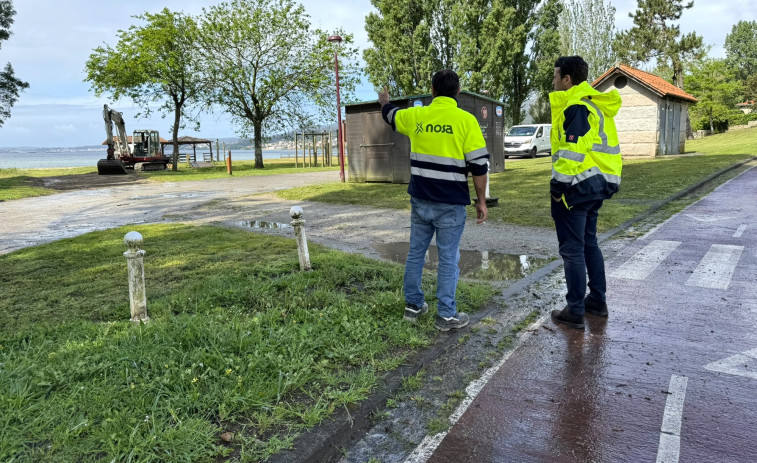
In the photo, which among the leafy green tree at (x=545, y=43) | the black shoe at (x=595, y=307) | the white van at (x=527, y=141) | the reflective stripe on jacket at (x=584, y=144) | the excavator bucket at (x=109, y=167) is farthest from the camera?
the leafy green tree at (x=545, y=43)

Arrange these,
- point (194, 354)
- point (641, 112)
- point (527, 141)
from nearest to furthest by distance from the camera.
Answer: point (194, 354), point (641, 112), point (527, 141)

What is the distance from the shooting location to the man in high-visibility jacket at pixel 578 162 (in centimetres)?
414

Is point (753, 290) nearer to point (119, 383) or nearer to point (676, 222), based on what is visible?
point (676, 222)

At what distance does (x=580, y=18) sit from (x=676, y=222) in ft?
156

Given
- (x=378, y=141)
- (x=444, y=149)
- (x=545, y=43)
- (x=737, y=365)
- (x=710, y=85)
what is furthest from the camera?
(x=710, y=85)

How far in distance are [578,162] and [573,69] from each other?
78cm

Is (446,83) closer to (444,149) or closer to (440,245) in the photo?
(444,149)

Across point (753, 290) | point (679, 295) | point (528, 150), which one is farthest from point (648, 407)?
point (528, 150)

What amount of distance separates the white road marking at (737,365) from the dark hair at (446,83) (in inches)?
106

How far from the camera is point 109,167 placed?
28.1m

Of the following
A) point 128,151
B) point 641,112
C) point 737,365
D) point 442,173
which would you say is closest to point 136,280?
point 442,173

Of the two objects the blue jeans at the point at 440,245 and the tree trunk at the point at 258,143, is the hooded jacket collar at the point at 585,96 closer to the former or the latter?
the blue jeans at the point at 440,245

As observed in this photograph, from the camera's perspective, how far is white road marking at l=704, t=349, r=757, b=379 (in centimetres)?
351

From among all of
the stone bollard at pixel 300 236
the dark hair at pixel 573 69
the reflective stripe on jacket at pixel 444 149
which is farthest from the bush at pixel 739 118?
the reflective stripe on jacket at pixel 444 149
